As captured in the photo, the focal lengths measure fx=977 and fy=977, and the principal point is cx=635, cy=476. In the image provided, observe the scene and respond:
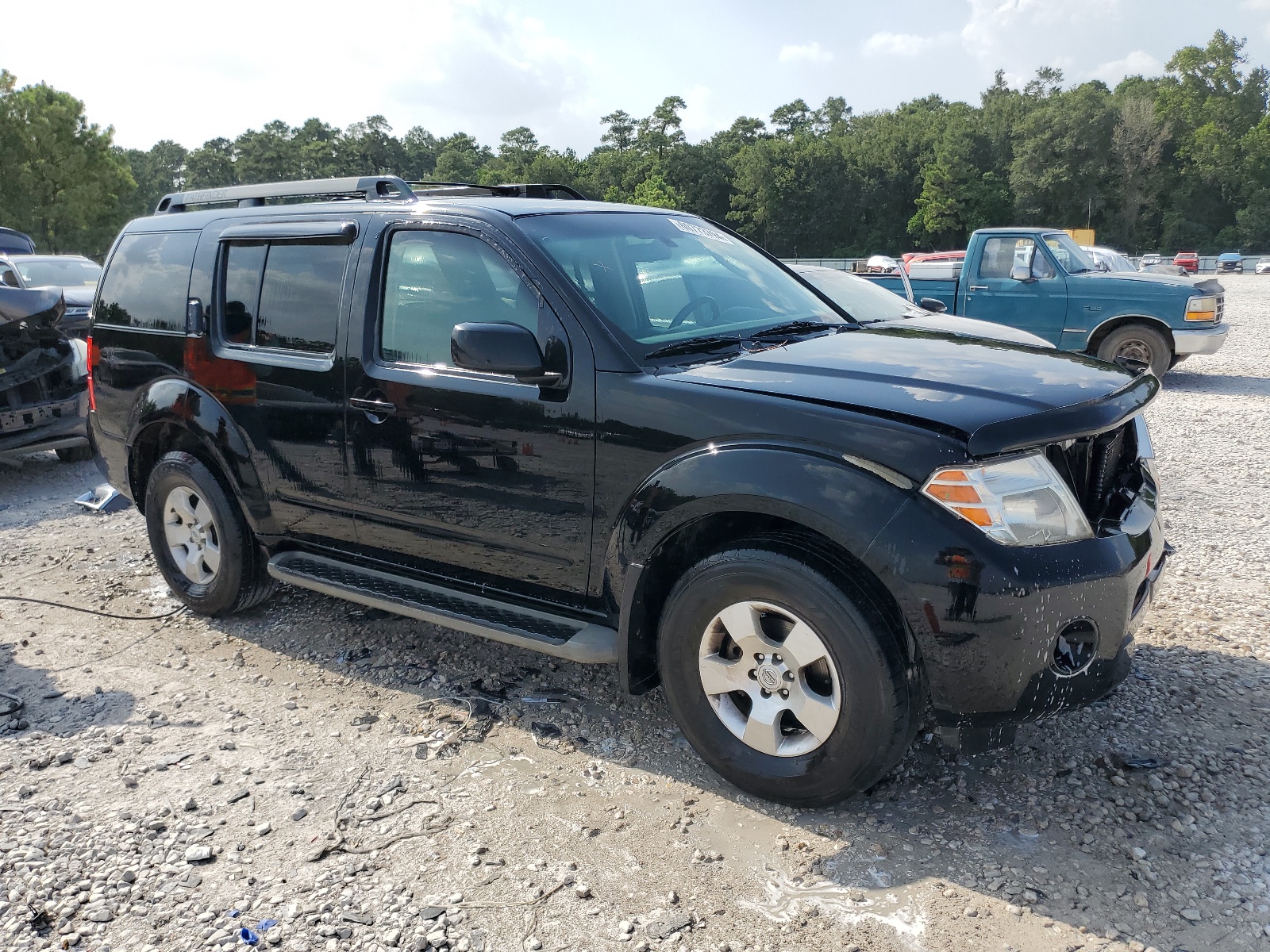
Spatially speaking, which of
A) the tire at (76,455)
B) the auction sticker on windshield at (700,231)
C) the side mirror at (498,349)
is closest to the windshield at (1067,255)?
the auction sticker on windshield at (700,231)

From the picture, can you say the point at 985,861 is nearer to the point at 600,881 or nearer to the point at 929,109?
the point at 600,881

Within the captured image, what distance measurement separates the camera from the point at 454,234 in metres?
3.80

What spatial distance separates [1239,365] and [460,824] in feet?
49.1

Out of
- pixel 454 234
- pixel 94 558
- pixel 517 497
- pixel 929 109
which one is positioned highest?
pixel 929 109

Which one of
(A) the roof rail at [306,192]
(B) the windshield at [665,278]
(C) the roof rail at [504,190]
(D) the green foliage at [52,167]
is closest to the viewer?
(B) the windshield at [665,278]

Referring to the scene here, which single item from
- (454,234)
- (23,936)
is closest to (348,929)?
(23,936)

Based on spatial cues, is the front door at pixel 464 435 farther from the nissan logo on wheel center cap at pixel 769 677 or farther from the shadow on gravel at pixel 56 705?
the shadow on gravel at pixel 56 705

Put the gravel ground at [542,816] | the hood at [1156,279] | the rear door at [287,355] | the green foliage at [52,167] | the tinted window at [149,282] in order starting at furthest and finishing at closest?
the green foliage at [52,167] → the hood at [1156,279] → the tinted window at [149,282] → the rear door at [287,355] → the gravel ground at [542,816]

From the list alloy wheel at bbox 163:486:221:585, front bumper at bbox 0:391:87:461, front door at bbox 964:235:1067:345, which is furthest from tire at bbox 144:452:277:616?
front door at bbox 964:235:1067:345

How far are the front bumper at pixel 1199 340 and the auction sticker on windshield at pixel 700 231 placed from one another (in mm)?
9360

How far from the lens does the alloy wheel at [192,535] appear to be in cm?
481

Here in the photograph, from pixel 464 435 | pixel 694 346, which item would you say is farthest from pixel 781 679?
pixel 464 435

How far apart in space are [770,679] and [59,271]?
14020mm

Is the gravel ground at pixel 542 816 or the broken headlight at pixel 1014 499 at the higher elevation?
the broken headlight at pixel 1014 499
